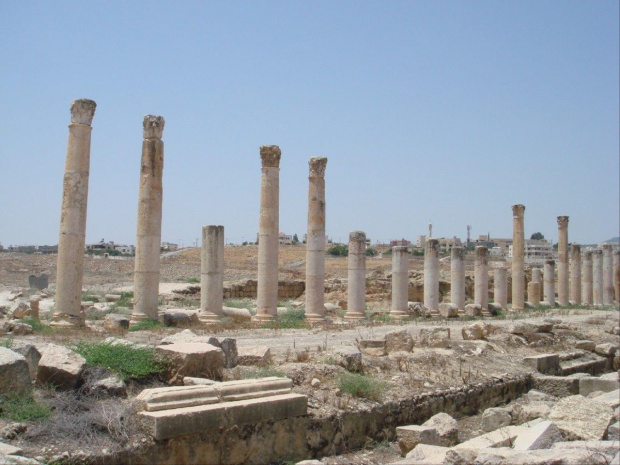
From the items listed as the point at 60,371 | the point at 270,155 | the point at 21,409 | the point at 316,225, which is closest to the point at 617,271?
the point at 316,225

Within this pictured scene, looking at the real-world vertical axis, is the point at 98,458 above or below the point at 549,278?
below

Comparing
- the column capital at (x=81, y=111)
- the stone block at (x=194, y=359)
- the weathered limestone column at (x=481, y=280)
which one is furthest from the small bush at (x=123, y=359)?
the weathered limestone column at (x=481, y=280)

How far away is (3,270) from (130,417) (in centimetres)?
5244

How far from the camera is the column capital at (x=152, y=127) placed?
19.2 m

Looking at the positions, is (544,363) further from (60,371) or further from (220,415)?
(60,371)

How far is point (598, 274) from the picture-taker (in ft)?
141

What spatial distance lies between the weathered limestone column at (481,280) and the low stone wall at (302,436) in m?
20.5

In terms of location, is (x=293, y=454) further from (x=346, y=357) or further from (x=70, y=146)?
(x=70, y=146)

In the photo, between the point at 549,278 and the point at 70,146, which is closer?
the point at 70,146

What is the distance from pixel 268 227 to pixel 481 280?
14293 mm

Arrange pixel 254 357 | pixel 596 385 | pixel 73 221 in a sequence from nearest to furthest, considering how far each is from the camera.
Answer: pixel 254 357, pixel 596 385, pixel 73 221

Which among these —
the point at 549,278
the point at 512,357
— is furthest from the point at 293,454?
the point at 549,278

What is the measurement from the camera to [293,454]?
8859mm

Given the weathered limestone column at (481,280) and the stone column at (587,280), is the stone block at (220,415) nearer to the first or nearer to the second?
the weathered limestone column at (481,280)
